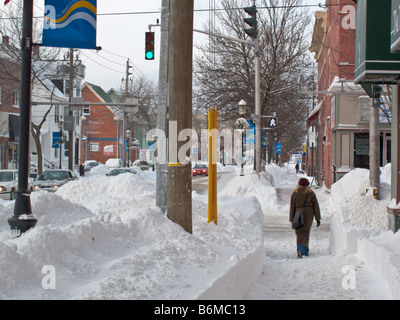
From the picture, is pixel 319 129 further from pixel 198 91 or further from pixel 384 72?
pixel 384 72

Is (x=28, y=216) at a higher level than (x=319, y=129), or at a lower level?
lower

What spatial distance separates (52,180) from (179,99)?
2158 cm

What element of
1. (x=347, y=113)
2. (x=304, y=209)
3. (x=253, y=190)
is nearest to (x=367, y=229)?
(x=304, y=209)

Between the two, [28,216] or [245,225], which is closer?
[28,216]

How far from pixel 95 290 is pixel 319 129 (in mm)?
37504

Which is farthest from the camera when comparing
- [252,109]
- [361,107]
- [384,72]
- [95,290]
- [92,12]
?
[252,109]

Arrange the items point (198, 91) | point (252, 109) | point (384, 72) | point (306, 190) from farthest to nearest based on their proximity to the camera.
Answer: point (252, 109) < point (198, 91) < point (306, 190) < point (384, 72)

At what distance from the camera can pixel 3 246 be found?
16.7 feet

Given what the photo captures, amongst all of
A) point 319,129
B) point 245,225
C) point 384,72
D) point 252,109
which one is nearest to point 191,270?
point 245,225

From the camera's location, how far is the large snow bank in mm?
5000

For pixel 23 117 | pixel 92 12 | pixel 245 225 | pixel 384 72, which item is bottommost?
pixel 245 225
